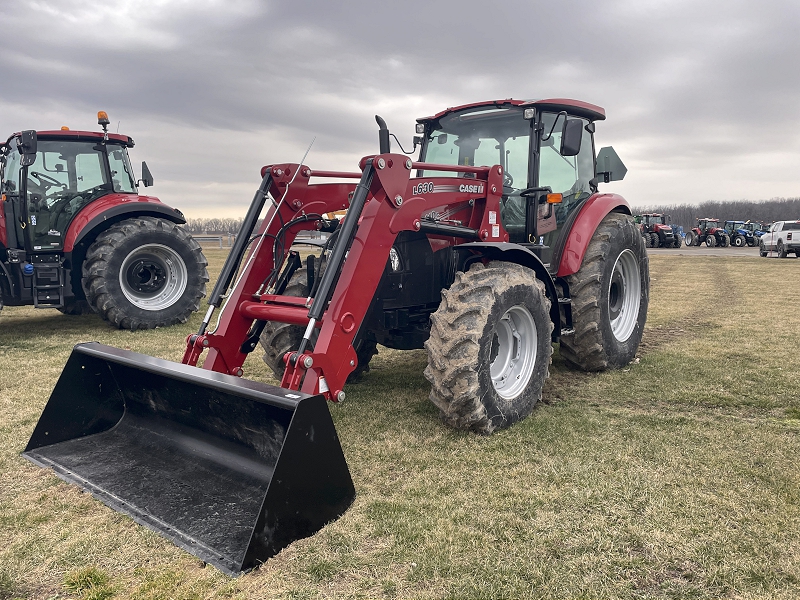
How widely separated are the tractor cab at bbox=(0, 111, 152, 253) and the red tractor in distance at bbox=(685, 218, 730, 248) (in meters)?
36.3

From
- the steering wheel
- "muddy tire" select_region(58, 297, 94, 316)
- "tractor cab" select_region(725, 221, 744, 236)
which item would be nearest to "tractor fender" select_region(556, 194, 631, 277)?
the steering wheel

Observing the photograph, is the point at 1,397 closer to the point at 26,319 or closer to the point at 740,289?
the point at 26,319

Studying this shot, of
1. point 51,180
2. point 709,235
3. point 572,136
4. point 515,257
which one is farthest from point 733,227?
point 51,180

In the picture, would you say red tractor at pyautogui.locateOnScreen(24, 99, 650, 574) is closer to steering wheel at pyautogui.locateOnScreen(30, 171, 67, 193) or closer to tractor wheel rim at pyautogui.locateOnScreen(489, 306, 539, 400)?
tractor wheel rim at pyautogui.locateOnScreen(489, 306, 539, 400)

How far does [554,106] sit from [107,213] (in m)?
6.05

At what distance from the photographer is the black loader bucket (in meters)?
2.68

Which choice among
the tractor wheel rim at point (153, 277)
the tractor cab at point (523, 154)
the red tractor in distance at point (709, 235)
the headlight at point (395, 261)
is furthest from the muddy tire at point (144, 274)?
the red tractor in distance at point (709, 235)

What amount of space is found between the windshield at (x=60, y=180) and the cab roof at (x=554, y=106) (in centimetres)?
529

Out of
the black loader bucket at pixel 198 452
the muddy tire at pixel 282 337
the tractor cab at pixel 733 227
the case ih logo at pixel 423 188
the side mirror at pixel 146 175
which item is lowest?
the black loader bucket at pixel 198 452

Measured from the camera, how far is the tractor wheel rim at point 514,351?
14.3ft

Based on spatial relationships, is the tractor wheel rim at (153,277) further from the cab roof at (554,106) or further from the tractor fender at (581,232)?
the tractor fender at (581,232)

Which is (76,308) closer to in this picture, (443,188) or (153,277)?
(153,277)

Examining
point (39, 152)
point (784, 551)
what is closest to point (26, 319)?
point (39, 152)

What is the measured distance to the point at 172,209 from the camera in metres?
8.93
